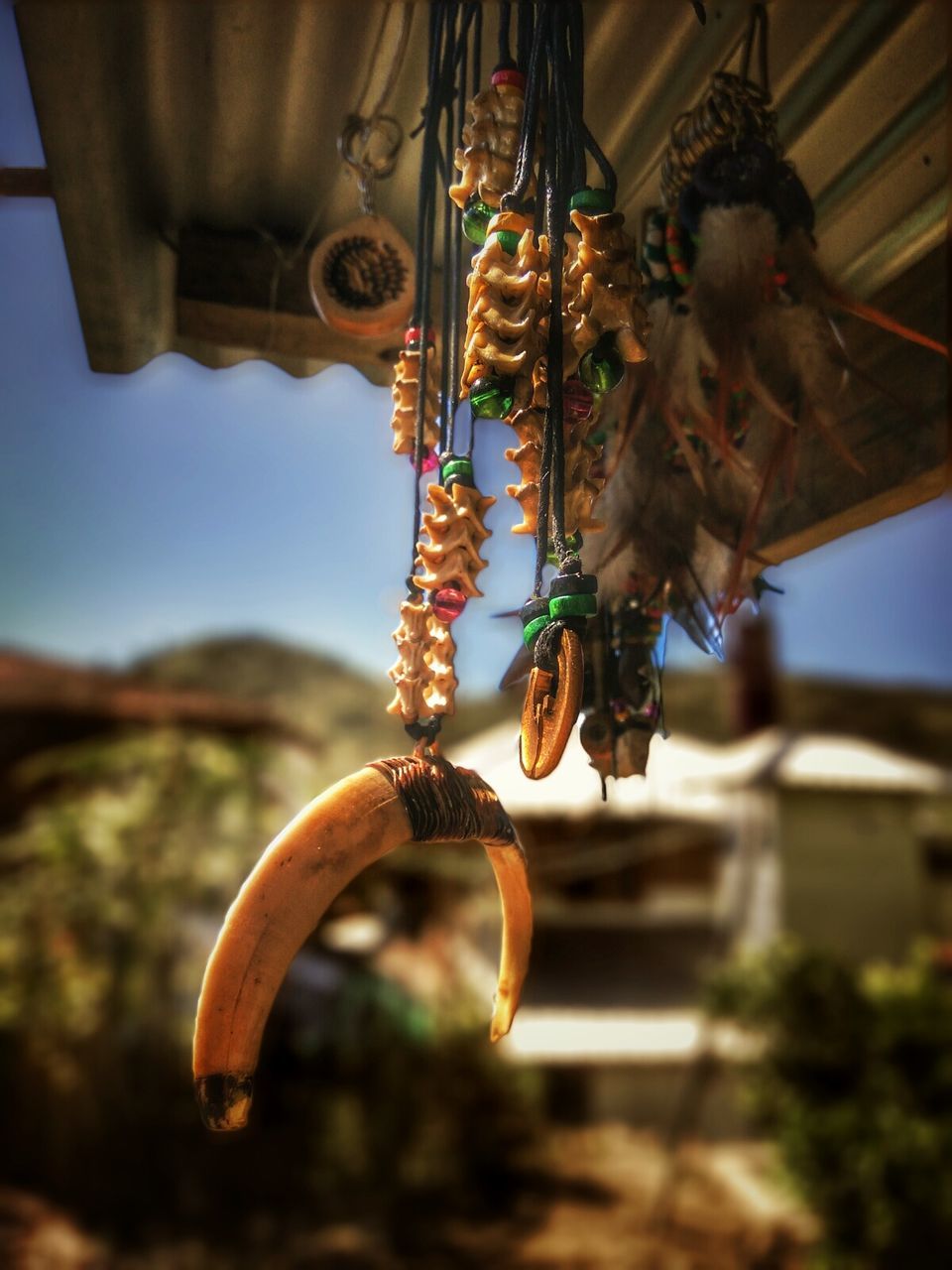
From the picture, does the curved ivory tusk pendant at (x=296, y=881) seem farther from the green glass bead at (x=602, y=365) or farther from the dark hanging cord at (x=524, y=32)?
the dark hanging cord at (x=524, y=32)

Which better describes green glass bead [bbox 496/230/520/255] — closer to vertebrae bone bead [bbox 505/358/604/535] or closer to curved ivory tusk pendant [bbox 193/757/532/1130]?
vertebrae bone bead [bbox 505/358/604/535]

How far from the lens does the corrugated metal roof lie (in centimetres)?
97

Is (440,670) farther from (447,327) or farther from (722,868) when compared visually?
(722,868)

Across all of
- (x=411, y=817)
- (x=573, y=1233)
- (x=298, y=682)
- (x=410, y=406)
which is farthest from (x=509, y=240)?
(x=298, y=682)

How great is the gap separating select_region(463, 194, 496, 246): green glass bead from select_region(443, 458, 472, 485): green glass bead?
0.53 feet

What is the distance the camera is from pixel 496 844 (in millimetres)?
794

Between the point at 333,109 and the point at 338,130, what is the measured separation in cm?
2

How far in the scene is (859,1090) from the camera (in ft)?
13.9

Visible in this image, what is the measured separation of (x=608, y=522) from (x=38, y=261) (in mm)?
775

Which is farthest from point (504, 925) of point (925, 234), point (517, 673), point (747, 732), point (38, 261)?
point (747, 732)

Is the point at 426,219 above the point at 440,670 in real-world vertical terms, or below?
above

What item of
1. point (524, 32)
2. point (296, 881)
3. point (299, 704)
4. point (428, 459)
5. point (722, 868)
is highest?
point (299, 704)

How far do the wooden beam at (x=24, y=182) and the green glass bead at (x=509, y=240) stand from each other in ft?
2.19

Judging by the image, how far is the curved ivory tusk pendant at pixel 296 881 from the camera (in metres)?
0.67
